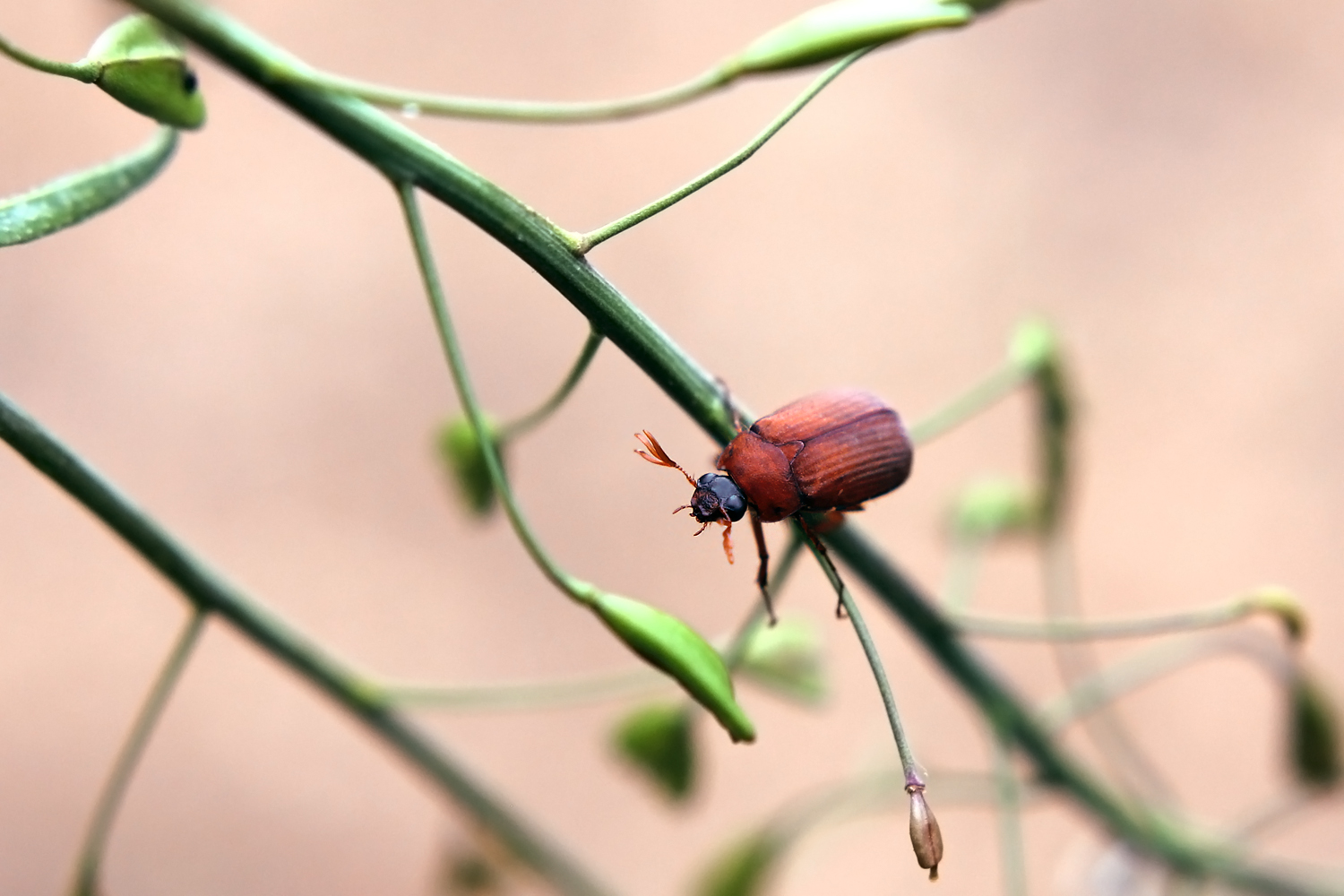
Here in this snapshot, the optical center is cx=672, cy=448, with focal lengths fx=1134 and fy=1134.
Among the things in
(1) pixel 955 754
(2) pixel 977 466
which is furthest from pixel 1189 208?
(1) pixel 955 754

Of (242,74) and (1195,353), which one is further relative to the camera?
(1195,353)

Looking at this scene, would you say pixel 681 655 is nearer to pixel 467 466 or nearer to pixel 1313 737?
pixel 467 466

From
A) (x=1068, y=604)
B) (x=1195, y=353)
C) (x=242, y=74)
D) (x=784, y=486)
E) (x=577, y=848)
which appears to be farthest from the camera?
(x=1195, y=353)

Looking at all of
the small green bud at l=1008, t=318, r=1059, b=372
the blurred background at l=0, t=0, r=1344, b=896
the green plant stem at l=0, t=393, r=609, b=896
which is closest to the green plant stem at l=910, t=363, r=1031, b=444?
the small green bud at l=1008, t=318, r=1059, b=372

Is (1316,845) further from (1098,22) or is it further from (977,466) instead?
(1098,22)

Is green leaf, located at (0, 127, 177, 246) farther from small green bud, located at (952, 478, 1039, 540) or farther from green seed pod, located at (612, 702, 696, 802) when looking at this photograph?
small green bud, located at (952, 478, 1039, 540)

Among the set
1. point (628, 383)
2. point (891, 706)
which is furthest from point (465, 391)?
point (628, 383)
